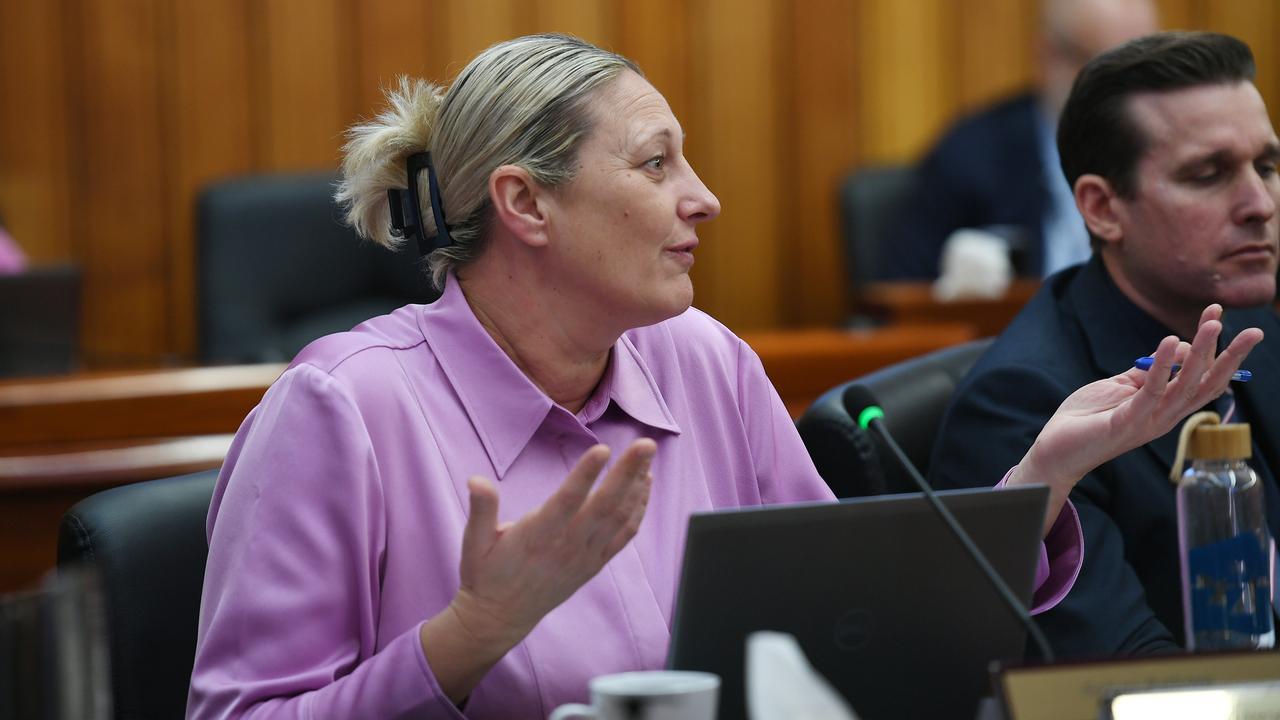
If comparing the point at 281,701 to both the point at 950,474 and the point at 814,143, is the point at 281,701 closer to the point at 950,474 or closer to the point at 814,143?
the point at 950,474

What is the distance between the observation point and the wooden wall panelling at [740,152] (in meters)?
4.47

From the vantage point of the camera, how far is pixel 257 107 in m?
4.11

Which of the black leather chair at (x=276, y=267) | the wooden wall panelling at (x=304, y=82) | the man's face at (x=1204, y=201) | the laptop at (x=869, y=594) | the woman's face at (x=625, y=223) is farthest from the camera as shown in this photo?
the wooden wall panelling at (x=304, y=82)

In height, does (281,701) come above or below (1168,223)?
below

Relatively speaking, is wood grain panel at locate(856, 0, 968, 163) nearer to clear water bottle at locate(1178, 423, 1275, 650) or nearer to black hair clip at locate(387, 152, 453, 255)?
black hair clip at locate(387, 152, 453, 255)

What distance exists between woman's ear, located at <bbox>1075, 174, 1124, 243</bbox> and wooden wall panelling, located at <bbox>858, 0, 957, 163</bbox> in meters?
2.74

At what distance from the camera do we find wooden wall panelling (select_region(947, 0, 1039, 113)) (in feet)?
15.3

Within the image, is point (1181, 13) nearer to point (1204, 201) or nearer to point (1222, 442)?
point (1204, 201)

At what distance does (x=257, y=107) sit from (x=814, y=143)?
1.70 m

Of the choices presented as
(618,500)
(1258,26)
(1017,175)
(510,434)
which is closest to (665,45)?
(1017,175)

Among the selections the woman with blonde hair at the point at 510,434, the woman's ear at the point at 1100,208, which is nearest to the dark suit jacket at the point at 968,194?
the woman's ear at the point at 1100,208

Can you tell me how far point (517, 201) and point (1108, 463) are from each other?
0.76 m

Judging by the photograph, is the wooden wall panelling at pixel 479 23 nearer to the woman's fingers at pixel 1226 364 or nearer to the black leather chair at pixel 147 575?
the black leather chair at pixel 147 575

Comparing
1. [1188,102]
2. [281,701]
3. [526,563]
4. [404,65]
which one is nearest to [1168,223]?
[1188,102]
